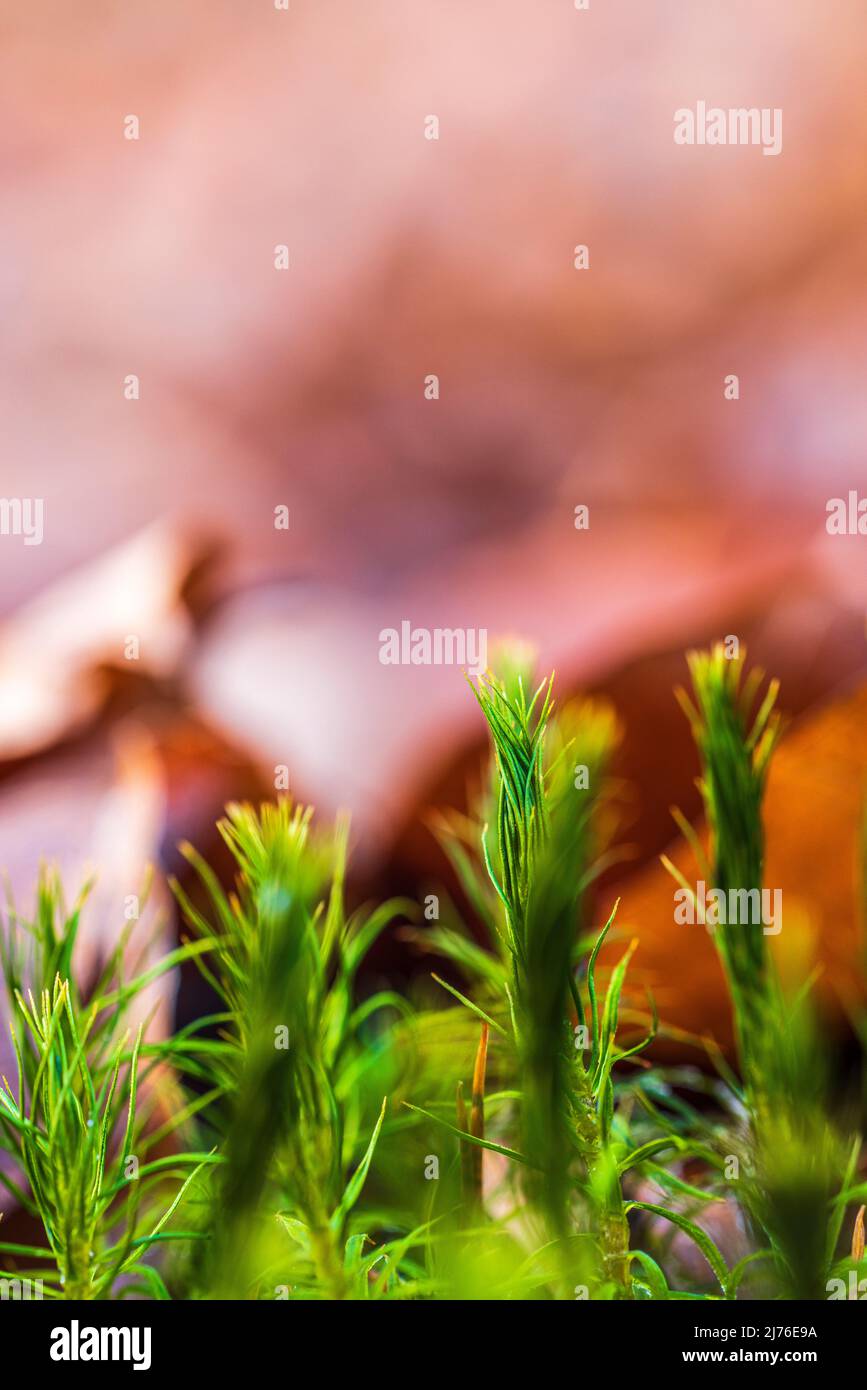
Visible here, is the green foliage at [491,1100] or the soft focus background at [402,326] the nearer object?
the green foliage at [491,1100]

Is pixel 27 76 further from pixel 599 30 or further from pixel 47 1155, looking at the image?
pixel 47 1155

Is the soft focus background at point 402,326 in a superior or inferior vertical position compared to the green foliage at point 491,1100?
superior

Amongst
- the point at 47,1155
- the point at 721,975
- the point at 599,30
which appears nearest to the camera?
→ the point at 47,1155

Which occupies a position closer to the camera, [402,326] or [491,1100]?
[491,1100]

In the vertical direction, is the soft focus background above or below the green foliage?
above

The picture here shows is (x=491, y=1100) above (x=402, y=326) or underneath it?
underneath

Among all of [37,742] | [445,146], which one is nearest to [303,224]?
[445,146]

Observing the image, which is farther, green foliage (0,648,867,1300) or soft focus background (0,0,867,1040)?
soft focus background (0,0,867,1040)
